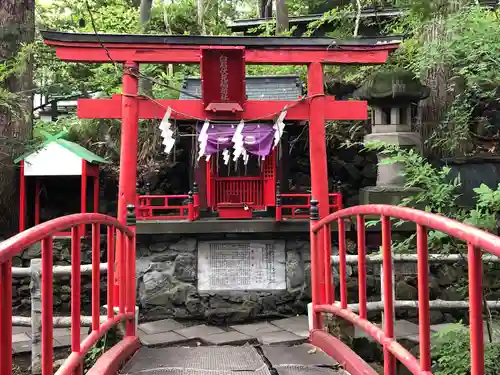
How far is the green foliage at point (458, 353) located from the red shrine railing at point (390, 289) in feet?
3.34

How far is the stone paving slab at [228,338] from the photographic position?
7034 mm

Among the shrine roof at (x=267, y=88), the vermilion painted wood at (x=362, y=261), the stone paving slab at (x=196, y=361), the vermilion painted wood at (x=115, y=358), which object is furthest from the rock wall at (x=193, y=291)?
the vermilion painted wood at (x=362, y=261)

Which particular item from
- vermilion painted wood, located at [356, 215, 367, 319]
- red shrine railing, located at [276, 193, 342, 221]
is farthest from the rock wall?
vermilion painted wood, located at [356, 215, 367, 319]

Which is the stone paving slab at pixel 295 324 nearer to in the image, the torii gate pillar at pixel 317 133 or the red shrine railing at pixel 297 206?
the red shrine railing at pixel 297 206

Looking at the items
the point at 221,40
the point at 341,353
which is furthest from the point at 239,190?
the point at 341,353

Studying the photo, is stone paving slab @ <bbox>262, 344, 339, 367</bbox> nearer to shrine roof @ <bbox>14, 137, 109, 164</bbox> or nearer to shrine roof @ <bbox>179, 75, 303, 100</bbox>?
shrine roof @ <bbox>14, 137, 109, 164</bbox>

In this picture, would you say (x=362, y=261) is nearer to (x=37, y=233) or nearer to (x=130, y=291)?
(x=37, y=233)

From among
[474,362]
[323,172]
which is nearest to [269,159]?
[323,172]

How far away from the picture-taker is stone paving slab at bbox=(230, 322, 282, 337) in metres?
7.54

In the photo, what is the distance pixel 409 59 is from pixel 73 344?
950cm

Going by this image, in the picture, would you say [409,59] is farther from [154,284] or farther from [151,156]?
[154,284]

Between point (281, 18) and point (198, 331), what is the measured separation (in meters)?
9.91

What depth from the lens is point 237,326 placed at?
8.04m

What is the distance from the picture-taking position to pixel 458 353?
414 cm
